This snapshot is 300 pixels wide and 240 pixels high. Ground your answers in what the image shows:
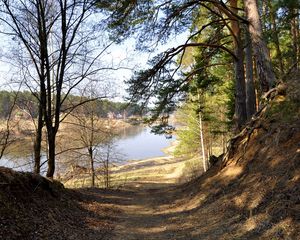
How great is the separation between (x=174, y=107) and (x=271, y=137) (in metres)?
5.58

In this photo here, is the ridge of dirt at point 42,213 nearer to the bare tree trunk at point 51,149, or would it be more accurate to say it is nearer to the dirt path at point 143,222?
the dirt path at point 143,222

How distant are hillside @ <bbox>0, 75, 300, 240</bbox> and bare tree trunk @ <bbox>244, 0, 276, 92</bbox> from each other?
777 mm

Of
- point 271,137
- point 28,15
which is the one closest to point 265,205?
point 271,137

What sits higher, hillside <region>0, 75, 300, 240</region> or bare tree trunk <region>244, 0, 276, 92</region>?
bare tree trunk <region>244, 0, 276, 92</region>

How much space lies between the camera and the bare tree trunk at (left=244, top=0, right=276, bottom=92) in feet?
34.7

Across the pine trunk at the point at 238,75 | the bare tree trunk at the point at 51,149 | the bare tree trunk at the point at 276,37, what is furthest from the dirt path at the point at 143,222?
the bare tree trunk at the point at 276,37

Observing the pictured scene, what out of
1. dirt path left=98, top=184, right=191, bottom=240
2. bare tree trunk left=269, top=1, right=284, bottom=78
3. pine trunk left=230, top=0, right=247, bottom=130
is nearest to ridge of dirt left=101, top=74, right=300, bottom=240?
dirt path left=98, top=184, right=191, bottom=240

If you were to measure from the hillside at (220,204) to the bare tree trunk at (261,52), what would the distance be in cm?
78

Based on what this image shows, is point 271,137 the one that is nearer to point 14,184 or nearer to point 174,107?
point 174,107

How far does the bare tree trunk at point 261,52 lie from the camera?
34.7 feet

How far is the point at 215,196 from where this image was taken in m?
10.0

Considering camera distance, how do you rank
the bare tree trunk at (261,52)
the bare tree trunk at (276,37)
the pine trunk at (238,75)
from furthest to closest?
the bare tree trunk at (276,37)
the pine trunk at (238,75)
the bare tree trunk at (261,52)

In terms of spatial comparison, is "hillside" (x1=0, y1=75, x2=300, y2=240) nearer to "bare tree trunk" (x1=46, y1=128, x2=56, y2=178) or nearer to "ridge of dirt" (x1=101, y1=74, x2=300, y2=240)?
"ridge of dirt" (x1=101, y1=74, x2=300, y2=240)

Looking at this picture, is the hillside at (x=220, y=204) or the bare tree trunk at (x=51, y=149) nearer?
the hillside at (x=220, y=204)
